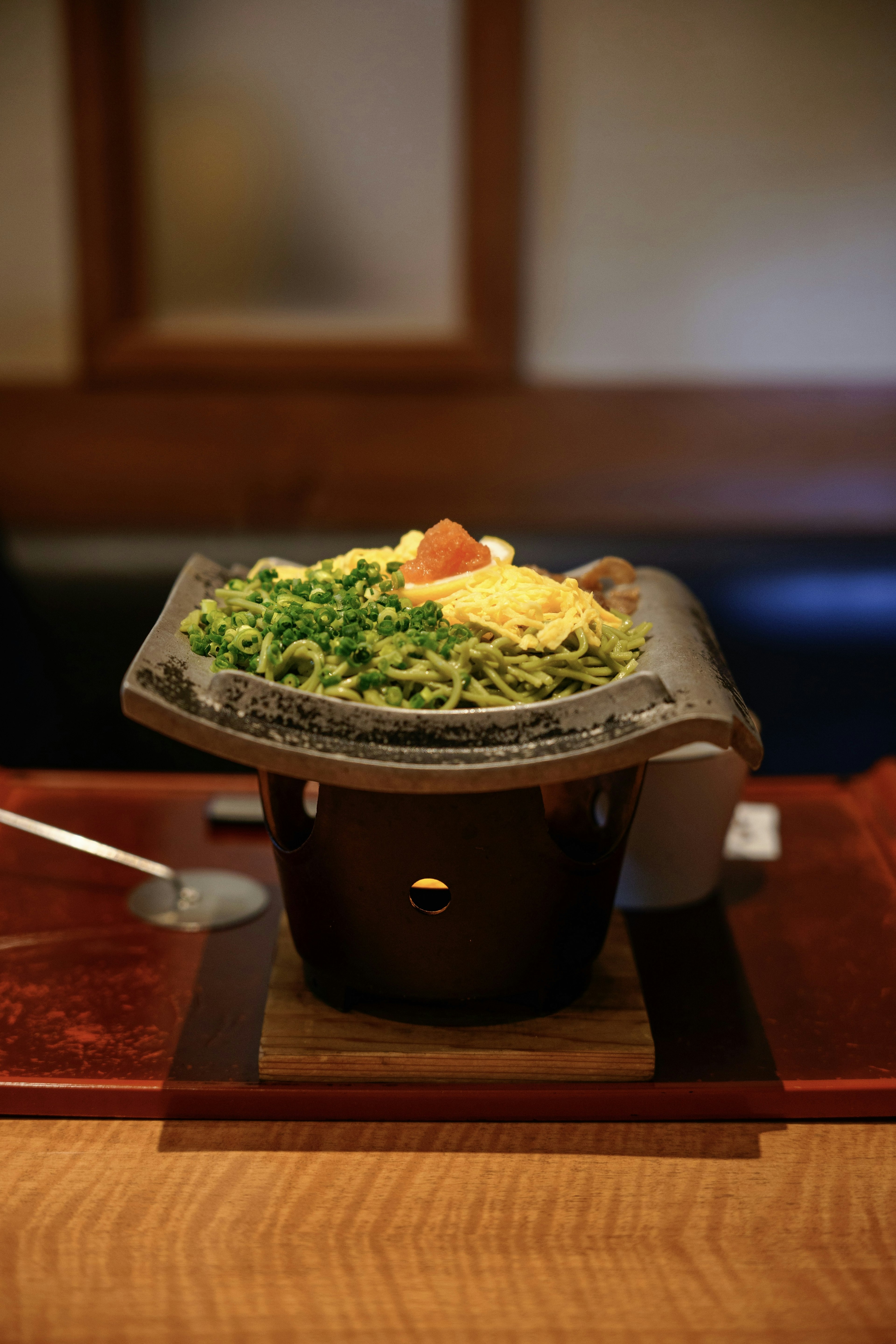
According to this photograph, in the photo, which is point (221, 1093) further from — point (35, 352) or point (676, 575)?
point (35, 352)

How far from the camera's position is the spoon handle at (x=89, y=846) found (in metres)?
1.65

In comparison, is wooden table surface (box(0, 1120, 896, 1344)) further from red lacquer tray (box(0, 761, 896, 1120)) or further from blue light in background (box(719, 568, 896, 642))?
blue light in background (box(719, 568, 896, 642))

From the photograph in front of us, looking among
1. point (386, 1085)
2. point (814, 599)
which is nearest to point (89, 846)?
point (386, 1085)

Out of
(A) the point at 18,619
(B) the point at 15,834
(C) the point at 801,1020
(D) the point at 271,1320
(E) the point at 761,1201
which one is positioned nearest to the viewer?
(D) the point at 271,1320

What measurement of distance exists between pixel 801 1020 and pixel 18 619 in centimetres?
207

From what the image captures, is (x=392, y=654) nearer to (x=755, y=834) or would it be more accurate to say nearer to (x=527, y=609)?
(x=527, y=609)

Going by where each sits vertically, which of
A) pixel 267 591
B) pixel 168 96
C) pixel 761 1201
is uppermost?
pixel 168 96

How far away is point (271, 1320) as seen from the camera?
1.03 meters

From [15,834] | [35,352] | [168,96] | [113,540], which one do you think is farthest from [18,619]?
[168,96]

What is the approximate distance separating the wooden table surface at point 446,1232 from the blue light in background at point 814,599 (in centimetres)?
169

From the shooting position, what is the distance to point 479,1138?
4.15 ft

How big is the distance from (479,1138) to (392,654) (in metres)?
0.53

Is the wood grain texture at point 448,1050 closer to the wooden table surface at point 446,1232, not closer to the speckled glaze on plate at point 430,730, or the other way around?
the wooden table surface at point 446,1232

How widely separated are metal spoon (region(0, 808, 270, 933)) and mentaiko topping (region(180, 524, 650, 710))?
45cm
